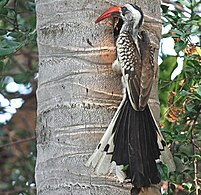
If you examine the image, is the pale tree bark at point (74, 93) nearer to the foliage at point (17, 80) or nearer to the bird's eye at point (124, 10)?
the bird's eye at point (124, 10)

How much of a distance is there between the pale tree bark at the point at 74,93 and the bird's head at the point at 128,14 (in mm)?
56

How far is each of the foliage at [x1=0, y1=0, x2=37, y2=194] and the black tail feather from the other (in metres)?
0.52

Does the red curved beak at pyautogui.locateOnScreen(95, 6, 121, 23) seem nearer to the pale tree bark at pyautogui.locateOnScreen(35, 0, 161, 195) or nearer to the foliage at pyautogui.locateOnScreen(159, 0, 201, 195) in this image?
the pale tree bark at pyautogui.locateOnScreen(35, 0, 161, 195)

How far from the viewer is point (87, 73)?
5.45 ft

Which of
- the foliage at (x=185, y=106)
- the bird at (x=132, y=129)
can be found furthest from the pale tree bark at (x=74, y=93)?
the foliage at (x=185, y=106)

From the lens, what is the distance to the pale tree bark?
1.61 m

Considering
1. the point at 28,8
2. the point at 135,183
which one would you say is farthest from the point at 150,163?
the point at 28,8

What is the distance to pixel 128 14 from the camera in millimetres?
1640

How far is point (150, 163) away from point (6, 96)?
1672 millimetres

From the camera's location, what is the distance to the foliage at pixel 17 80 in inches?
88.4

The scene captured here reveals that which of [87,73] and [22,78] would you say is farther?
[22,78]

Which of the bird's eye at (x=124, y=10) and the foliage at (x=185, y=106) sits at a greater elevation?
the bird's eye at (x=124, y=10)

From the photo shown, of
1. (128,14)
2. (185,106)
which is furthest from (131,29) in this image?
(185,106)

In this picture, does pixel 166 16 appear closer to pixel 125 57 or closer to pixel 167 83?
pixel 167 83
